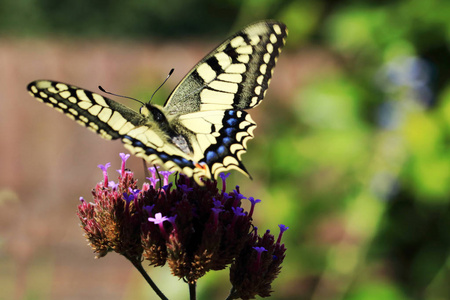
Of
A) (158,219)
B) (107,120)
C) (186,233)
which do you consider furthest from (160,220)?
(107,120)

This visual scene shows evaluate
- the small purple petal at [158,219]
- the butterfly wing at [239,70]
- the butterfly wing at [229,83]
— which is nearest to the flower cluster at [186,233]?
the small purple petal at [158,219]

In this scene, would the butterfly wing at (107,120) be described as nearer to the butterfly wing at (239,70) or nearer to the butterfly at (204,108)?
the butterfly at (204,108)

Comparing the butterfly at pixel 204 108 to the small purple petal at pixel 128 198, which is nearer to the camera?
the small purple petal at pixel 128 198

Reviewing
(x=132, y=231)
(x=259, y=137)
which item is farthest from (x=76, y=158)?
(x=132, y=231)

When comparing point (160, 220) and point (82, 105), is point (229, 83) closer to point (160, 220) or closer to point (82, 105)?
point (82, 105)

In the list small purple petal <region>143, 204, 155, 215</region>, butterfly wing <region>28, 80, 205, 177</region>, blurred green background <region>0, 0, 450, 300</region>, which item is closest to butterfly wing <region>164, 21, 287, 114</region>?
butterfly wing <region>28, 80, 205, 177</region>

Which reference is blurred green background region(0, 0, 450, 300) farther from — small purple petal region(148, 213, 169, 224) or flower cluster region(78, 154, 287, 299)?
small purple petal region(148, 213, 169, 224)

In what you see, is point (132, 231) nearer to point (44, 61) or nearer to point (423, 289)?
point (423, 289)
